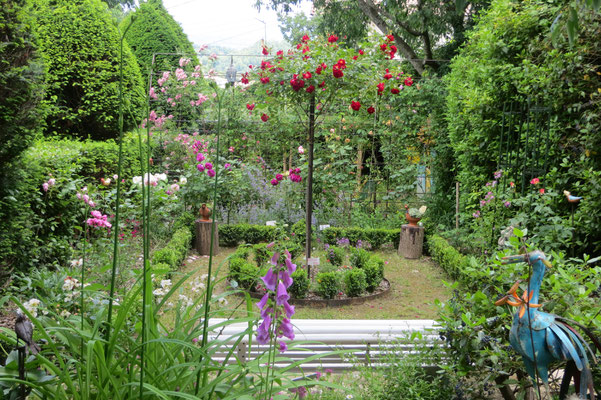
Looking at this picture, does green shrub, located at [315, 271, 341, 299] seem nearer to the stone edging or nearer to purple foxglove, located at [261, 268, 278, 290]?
the stone edging

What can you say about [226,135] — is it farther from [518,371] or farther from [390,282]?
[518,371]

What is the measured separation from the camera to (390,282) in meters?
5.14

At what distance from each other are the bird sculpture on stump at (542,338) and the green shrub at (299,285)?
2.96 meters

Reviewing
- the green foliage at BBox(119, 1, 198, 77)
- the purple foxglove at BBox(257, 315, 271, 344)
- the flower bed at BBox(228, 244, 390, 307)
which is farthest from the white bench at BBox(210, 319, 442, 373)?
the green foliage at BBox(119, 1, 198, 77)

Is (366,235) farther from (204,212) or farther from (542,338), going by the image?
(542,338)

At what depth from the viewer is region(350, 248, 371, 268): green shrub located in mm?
5074

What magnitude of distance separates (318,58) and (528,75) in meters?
1.97

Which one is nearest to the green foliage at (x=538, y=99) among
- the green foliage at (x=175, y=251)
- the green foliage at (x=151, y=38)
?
the green foliage at (x=175, y=251)

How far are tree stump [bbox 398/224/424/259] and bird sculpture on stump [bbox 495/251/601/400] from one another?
454cm

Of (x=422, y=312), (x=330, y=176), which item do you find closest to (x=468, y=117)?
(x=330, y=176)

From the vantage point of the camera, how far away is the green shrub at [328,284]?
447 centimetres

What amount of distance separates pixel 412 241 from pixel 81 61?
4801 millimetres

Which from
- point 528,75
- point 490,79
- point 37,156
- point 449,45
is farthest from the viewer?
point 449,45

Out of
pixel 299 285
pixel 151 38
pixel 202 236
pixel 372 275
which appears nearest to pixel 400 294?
pixel 372 275
